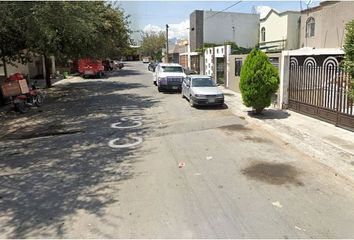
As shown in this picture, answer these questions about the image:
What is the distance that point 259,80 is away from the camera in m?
12.0

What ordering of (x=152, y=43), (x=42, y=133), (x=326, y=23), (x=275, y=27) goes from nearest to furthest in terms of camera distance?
(x=42, y=133) < (x=326, y=23) < (x=275, y=27) < (x=152, y=43)

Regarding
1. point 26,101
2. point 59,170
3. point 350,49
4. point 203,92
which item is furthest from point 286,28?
point 59,170

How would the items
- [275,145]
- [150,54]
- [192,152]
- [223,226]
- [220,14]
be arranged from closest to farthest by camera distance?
[223,226], [192,152], [275,145], [220,14], [150,54]

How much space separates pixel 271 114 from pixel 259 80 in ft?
5.00

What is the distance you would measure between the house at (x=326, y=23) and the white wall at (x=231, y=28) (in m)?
12.9

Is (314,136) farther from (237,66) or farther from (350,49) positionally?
(237,66)

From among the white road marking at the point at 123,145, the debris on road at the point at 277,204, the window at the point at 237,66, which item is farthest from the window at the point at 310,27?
the debris on road at the point at 277,204

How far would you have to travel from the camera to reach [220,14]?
4159 centimetres

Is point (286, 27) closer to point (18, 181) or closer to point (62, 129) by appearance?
point (62, 129)

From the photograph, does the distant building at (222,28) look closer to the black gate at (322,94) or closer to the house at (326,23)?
the house at (326,23)

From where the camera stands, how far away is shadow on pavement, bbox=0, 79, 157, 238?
4.96m

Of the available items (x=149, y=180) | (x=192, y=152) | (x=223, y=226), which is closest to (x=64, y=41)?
(x=192, y=152)

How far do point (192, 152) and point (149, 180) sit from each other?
2122 mm

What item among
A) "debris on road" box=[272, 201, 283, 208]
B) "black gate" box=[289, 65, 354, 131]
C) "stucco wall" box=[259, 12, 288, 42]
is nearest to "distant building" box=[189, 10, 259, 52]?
"stucco wall" box=[259, 12, 288, 42]
